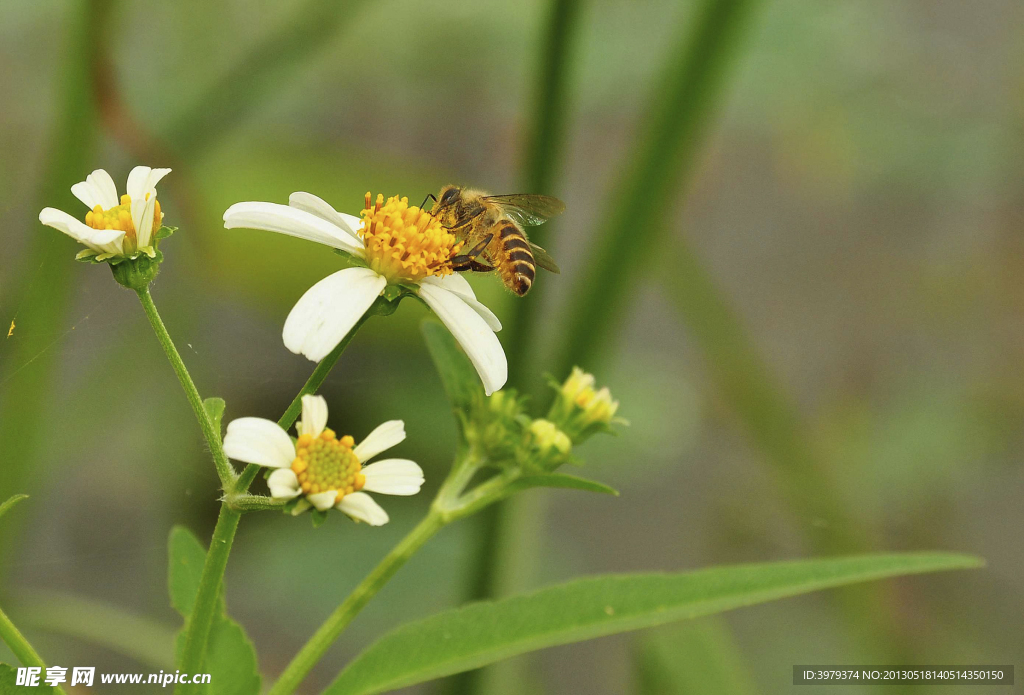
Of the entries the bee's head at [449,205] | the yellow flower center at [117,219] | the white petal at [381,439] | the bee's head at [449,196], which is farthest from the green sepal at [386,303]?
the bee's head at [449,196]

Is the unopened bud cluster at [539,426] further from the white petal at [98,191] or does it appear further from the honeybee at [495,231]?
the white petal at [98,191]

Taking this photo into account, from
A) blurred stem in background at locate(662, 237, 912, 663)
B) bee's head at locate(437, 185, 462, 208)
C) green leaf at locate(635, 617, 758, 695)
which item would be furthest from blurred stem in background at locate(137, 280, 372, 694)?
blurred stem in background at locate(662, 237, 912, 663)

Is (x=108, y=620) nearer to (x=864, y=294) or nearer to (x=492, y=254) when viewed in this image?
(x=492, y=254)

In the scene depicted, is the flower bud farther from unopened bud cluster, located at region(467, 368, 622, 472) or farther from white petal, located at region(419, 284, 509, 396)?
white petal, located at region(419, 284, 509, 396)

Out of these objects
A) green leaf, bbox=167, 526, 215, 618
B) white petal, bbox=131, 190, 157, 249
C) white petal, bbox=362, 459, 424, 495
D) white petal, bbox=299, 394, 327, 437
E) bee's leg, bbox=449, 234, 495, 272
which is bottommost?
green leaf, bbox=167, 526, 215, 618

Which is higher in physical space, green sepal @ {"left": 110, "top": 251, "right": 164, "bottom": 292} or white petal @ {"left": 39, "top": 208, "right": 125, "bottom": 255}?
white petal @ {"left": 39, "top": 208, "right": 125, "bottom": 255}
